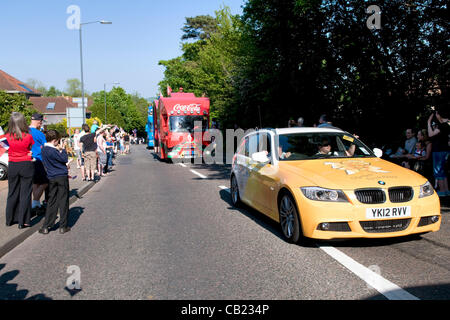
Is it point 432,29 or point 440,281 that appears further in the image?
point 432,29

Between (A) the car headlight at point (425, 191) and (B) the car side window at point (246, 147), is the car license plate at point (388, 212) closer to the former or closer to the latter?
(A) the car headlight at point (425, 191)

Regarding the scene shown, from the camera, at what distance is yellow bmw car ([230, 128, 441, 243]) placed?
5195 mm

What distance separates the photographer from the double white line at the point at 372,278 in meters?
3.90

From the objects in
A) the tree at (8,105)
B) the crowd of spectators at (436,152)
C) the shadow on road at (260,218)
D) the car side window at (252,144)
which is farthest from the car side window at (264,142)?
the tree at (8,105)

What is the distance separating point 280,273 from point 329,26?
12746 millimetres

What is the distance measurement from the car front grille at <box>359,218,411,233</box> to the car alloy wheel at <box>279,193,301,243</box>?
831mm

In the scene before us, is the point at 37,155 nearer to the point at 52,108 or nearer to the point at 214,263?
the point at 214,263

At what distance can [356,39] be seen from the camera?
14.9 meters

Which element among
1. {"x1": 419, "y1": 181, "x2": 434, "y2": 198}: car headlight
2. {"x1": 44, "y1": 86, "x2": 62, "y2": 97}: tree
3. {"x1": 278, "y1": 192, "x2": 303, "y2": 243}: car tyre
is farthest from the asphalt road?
{"x1": 44, "y1": 86, "x2": 62, "y2": 97}: tree

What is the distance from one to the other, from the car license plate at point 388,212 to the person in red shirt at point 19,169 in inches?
208
